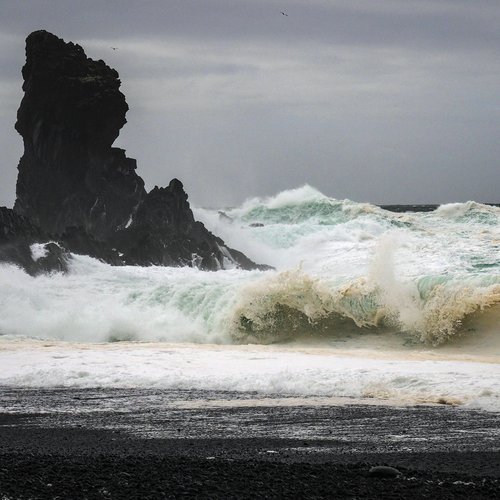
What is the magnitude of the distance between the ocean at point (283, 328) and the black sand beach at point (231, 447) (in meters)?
0.77

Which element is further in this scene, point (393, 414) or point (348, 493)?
point (393, 414)

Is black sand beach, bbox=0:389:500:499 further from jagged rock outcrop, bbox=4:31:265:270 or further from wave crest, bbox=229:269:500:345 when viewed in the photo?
jagged rock outcrop, bbox=4:31:265:270

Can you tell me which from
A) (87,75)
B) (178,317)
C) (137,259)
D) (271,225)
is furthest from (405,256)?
(87,75)

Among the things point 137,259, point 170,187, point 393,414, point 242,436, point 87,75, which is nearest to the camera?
point 242,436

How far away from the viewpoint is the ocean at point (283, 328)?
13508mm

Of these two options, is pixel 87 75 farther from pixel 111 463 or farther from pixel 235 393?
pixel 111 463

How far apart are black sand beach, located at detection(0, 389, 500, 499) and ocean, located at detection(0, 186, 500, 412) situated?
77 centimetres

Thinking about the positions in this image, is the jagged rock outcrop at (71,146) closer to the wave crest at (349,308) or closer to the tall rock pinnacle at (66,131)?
the tall rock pinnacle at (66,131)

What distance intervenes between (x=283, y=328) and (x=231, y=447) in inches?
486

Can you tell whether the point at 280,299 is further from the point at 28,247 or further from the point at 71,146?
the point at 71,146

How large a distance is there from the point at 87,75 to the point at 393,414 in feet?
140

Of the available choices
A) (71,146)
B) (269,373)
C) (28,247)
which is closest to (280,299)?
(269,373)

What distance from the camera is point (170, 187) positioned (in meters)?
43.9

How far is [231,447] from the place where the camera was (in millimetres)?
9297
